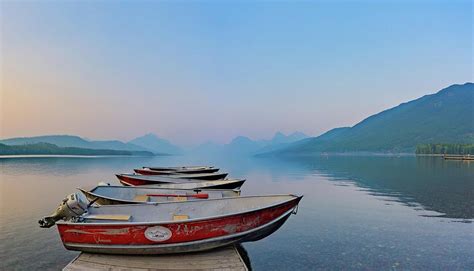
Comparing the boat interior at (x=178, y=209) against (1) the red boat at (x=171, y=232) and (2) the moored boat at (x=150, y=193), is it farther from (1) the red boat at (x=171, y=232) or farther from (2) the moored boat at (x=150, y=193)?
(2) the moored boat at (x=150, y=193)

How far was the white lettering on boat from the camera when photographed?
9484 mm

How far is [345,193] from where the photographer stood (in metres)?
29.0

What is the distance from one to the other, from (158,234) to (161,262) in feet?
3.22

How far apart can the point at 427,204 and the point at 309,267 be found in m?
17.3

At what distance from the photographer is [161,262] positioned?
32.0 ft

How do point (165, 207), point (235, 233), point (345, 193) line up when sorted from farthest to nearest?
point (345, 193), point (165, 207), point (235, 233)

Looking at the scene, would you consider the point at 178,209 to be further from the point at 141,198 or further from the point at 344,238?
the point at 344,238

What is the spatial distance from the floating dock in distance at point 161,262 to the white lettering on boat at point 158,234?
0.82 m

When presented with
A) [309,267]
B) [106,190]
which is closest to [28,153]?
[106,190]

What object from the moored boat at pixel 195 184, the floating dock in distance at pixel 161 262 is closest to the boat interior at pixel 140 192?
the moored boat at pixel 195 184

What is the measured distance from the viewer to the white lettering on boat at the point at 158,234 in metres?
9.48

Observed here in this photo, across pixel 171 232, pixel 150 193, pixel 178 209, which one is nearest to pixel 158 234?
pixel 171 232

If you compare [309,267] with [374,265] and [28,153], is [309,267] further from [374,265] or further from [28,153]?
[28,153]

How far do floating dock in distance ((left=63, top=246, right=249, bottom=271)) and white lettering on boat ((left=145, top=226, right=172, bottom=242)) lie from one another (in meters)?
0.82
